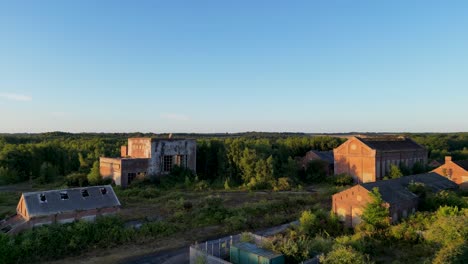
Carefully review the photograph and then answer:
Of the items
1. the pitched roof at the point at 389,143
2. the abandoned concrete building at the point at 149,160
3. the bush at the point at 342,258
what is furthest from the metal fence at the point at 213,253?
the pitched roof at the point at 389,143

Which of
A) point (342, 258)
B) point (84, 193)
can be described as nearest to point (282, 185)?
point (84, 193)

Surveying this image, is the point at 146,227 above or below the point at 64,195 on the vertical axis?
below

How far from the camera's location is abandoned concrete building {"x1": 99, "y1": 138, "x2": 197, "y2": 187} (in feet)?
105

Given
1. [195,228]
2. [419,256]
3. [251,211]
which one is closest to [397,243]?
[419,256]

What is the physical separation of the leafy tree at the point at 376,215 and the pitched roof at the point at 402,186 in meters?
1.35

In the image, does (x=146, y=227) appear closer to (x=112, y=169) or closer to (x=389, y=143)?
(x=112, y=169)

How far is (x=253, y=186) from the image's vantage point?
33.0 meters

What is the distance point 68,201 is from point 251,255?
11605 millimetres

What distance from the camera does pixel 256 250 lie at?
1253 centimetres

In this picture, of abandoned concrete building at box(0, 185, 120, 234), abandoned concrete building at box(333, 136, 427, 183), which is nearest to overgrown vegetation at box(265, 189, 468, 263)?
abandoned concrete building at box(0, 185, 120, 234)

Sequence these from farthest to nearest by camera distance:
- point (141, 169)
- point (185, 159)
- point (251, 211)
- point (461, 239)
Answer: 1. point (185, 159)
2. point (141, 169)
3. point (251, 211)
4. point (461, 239)

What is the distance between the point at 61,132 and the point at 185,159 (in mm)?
115314

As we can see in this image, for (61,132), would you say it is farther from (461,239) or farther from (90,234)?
(461,239)

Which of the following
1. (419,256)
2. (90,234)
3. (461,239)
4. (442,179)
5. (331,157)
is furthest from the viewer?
(331,157)
